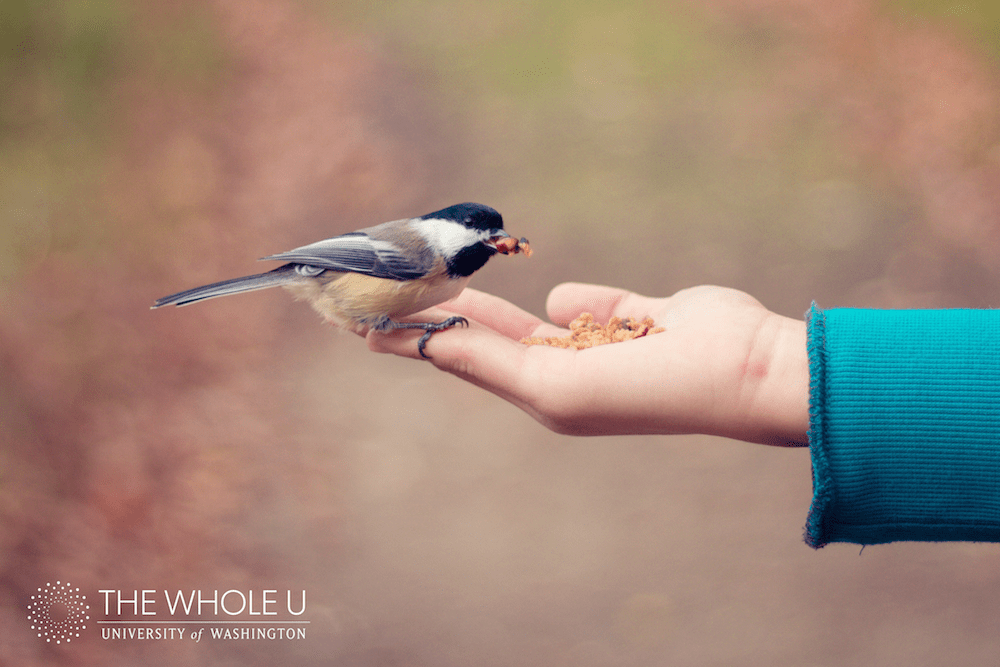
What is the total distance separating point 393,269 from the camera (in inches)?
71.2

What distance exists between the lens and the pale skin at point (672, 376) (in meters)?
1.47

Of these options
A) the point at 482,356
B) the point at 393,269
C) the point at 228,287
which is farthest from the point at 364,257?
the point at 482,356

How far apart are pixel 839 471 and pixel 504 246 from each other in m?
0.90

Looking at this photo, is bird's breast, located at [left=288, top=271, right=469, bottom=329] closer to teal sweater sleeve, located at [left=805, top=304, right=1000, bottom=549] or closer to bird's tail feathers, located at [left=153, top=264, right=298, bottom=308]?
bird's tail feathers, located at [left=153, top=264, right=298, bottom=308]

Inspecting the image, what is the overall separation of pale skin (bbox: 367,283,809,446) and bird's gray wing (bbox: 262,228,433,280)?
0.19 meters

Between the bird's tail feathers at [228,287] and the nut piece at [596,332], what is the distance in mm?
661

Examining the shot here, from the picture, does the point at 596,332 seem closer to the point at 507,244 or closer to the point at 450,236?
the point at 507,244

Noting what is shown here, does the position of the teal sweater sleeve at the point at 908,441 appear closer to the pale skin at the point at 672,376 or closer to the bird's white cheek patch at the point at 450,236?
the pale skin at the point at 672,376

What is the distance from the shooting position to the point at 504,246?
1787 millimetres

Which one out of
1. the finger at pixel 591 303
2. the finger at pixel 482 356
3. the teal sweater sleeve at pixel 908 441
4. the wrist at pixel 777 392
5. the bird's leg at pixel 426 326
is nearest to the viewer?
the teal sweater sleeve at pixel 908 441

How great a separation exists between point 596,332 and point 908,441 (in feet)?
2.56

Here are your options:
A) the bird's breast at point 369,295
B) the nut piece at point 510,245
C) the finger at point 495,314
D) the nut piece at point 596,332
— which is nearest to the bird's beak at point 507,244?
the nut piece at point 510,245

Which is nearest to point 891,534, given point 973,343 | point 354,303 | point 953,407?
point 953,407

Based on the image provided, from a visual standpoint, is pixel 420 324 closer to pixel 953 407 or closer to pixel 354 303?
pixel 354 303
